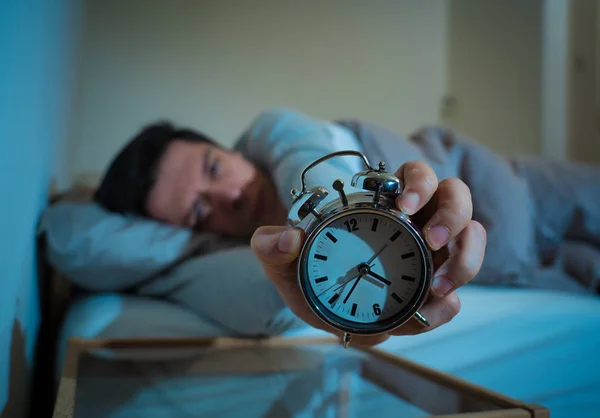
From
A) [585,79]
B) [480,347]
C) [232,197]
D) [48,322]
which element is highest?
[585,79]

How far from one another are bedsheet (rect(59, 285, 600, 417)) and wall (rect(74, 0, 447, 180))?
3.16 ft

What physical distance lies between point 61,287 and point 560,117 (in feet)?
5.82

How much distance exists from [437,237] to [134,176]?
754 millimetres

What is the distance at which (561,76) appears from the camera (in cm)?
183

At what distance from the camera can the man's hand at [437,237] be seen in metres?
0.37

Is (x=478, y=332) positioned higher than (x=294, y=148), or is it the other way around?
(x=294, y=148)

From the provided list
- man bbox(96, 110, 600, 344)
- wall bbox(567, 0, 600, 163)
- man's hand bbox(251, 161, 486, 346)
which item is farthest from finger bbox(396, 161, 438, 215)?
wall bbox(567, 0, 600, 163)

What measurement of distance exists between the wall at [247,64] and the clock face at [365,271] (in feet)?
4.66

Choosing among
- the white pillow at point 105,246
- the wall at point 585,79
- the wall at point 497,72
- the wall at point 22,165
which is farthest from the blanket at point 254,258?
the wall at point 585,79

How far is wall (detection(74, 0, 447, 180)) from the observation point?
1.62 metres

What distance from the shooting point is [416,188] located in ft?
1.21

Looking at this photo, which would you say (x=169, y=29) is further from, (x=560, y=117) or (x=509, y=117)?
(x=560, y=117)

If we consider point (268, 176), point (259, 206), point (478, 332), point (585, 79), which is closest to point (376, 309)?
point (478, 332)

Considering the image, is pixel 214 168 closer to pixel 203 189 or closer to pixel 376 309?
pixel 203 189
